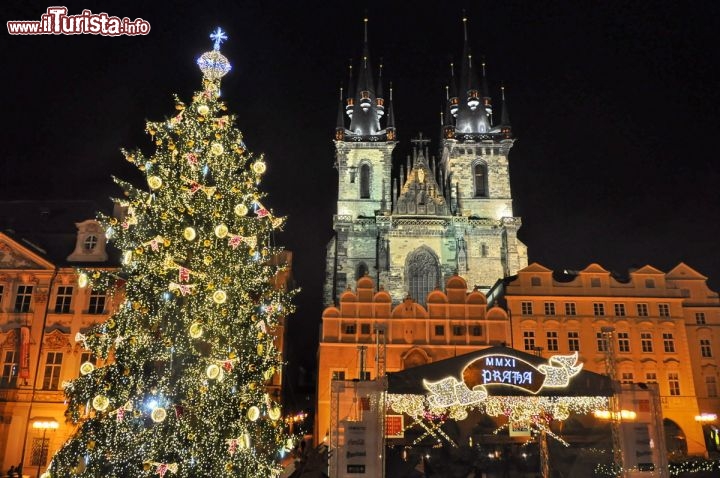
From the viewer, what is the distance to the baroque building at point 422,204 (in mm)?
48625

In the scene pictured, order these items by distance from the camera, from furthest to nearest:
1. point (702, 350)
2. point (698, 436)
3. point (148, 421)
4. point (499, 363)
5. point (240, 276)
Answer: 1. point (702, 350)
2. point (698, 436)
3. point (499, 363)
4. point (240, 276)
5. point (148, 421)

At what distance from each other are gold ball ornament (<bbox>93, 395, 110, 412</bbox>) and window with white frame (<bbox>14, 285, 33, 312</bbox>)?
1936 cm

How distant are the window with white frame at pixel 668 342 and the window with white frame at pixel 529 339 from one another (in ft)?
25.0

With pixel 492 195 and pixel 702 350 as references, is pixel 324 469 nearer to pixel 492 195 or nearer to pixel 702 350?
pixel 702 350

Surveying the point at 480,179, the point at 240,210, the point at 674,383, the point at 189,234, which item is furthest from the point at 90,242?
the point at 480,179

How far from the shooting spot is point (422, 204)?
51.7m

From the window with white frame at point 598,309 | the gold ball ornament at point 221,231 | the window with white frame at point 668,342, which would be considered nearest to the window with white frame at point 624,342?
the window with white frame at point 598,309

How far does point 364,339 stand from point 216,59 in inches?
810

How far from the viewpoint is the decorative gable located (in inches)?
1218

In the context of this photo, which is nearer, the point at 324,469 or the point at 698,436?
the point at 324,469

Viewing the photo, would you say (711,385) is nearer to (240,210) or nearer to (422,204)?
(422,204)

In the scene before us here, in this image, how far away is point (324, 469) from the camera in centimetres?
1997

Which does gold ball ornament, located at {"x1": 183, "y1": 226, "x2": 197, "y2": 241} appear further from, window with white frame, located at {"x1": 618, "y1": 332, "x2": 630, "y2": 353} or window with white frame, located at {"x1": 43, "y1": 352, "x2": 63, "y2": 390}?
window with white frame, located at {"x1": 618, "y1": 332, "x2": 630, "y2": 353}

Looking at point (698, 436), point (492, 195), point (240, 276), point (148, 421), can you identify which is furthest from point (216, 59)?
point (492, 195)
